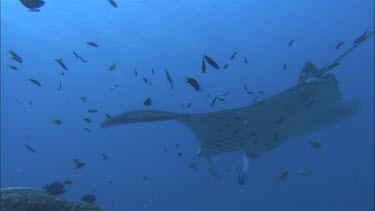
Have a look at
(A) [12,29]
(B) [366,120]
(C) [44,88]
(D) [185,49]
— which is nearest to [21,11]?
(A) [12,29]

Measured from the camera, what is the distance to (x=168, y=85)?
136 feet

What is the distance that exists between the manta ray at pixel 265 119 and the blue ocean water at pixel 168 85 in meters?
1.80

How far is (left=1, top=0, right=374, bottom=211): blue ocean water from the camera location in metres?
28.1

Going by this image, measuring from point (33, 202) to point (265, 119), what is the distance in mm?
5030

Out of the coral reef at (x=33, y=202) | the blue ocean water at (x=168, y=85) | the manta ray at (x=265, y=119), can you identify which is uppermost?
the blue ocean water at (x=168, y=85)

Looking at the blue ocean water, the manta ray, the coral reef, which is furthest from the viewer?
the blue ocean water

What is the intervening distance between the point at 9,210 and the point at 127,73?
116ft

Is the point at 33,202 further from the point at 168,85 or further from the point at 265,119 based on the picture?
the point at 168,85

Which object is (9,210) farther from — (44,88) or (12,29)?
(44,88)

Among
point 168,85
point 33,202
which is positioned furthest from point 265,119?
point 168,85

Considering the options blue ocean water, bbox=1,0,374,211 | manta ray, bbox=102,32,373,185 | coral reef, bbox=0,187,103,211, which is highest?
blue ocean water, bbox=1,0,374,211

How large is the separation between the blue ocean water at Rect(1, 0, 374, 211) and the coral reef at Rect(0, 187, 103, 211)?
91.6 inches

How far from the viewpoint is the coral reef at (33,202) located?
4.54 meters

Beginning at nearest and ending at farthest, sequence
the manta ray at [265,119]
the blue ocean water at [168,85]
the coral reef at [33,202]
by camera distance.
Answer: the coral reef at [33,202]
the manta ray at [265,119]
the blue ocean water at [168,85]
